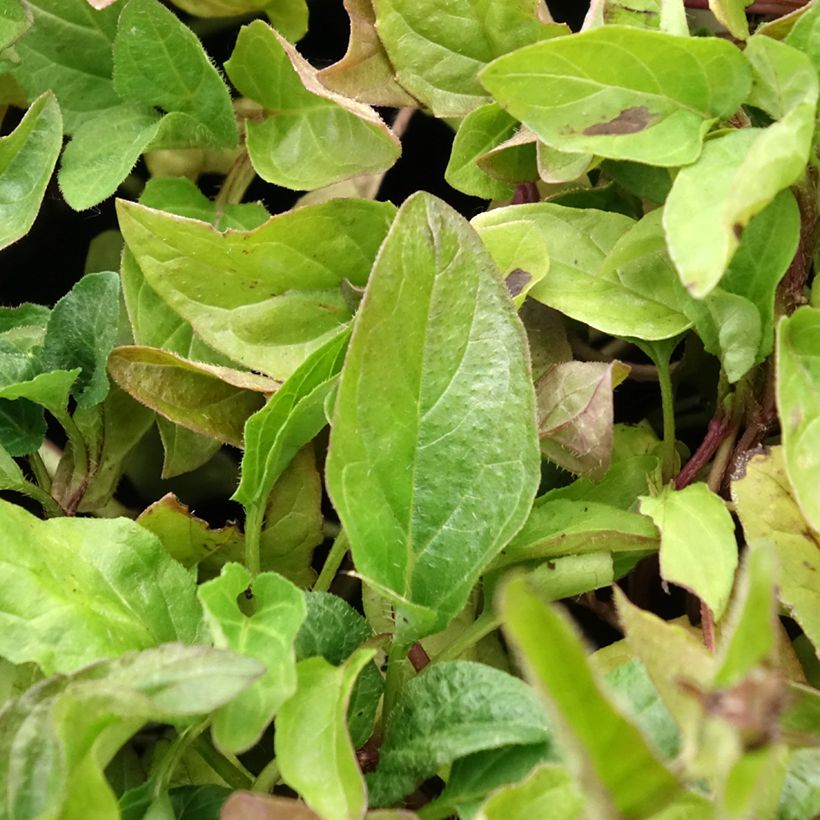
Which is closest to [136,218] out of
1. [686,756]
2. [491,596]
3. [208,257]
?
[208,257]

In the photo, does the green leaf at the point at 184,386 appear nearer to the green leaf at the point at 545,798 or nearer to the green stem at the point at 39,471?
the green stem at the point at 39,471

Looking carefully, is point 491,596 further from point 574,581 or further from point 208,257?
point 208,257

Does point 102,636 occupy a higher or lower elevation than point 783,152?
lower

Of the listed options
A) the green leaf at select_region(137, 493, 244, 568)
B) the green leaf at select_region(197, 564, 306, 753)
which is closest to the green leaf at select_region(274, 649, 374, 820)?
the green leaf at select_region(197, 564, 306, 753)

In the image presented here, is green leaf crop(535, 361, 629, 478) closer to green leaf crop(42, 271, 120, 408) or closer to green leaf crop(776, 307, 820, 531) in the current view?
green leaf crop(776, 307, 820, 531)

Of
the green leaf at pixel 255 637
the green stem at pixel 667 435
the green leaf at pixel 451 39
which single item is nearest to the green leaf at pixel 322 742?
the green leaf at pixel 255 637

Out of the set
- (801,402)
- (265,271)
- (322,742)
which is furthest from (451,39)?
(322,742)

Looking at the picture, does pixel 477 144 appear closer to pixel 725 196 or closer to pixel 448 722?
pixel 725 196
